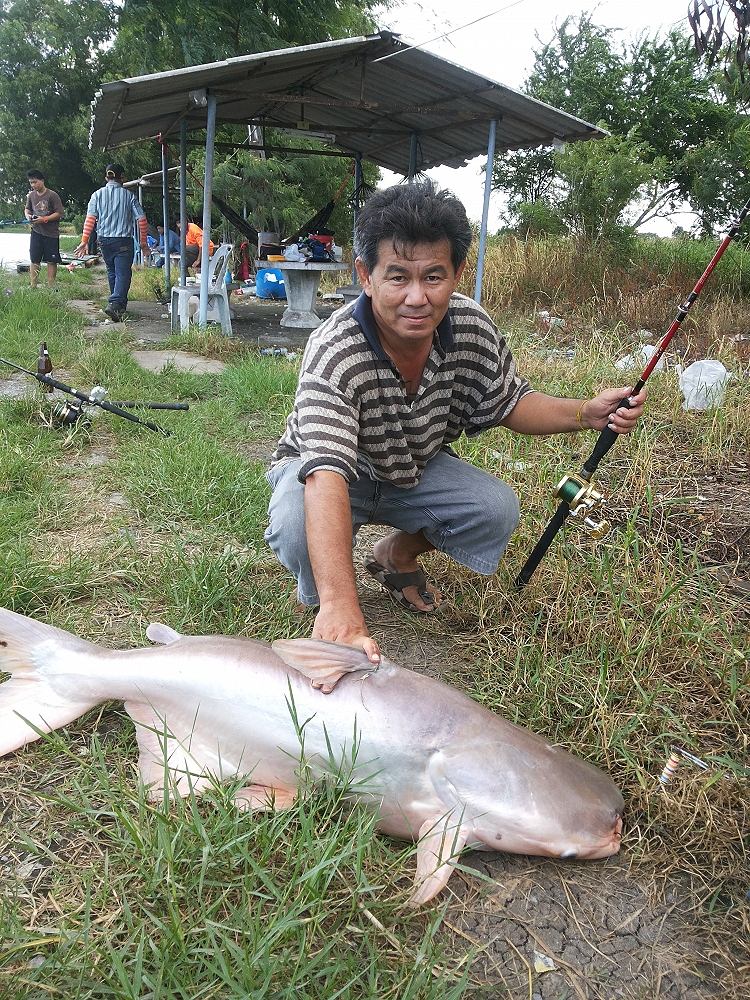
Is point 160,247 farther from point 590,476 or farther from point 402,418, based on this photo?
point 590,476

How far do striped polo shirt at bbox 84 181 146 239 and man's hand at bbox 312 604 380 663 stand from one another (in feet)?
30.5

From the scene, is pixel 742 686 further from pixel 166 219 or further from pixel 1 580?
pixel 166 219

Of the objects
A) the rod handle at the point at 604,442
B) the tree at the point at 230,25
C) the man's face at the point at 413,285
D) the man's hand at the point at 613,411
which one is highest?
the tree at the point at 230,25

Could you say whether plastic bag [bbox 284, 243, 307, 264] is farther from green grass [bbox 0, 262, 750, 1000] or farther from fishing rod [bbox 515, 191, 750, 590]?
fishing rod [bbox 515, 191, 750, 590]

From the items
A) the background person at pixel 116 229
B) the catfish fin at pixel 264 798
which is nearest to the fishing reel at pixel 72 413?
the catfish fin at pixel 264 798

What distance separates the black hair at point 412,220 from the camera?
202 centimetres

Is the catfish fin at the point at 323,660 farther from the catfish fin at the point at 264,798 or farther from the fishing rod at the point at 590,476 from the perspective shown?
the fishing rod at the point at 590,476

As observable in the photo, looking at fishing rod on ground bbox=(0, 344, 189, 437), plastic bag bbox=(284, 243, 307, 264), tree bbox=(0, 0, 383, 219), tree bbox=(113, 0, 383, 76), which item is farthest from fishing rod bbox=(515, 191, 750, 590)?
tree bbox=(0, 0, 383, 219)

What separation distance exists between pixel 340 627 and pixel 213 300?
7462 millimetres

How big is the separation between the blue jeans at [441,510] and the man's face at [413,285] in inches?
23.9

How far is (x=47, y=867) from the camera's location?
5.28 ft

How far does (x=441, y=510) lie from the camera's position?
8.47ft

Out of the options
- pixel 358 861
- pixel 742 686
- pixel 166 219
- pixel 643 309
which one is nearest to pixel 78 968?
pixel 358 861

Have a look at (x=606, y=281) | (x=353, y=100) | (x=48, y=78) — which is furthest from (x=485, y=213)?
(x=48, y=78)
